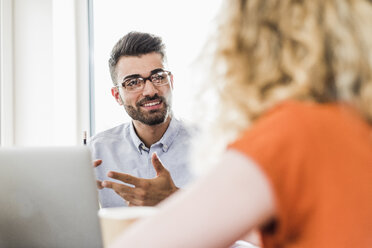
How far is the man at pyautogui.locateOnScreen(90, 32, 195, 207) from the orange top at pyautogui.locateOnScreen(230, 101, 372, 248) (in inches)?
56.1

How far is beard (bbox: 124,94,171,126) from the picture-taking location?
1.96m

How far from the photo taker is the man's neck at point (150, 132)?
2.02 m

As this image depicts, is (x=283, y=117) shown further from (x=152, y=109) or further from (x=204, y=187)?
(x=152, y=109)

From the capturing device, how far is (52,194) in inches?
37.0

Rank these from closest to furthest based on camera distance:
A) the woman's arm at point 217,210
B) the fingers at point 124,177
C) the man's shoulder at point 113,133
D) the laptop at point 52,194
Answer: the woman's arm at point 217,210
the laptop at point 52,194
the fingers at point 124,177
the man's shoulder at point 113,133

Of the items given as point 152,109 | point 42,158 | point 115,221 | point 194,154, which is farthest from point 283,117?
point 152,109

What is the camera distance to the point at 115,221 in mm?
635

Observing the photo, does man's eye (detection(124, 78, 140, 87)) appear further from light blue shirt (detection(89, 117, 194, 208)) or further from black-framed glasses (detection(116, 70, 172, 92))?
light blue shirt (detection(89, 117, 194, 208))

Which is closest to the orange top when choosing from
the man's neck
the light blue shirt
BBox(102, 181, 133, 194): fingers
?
BBox(102, 181, 133, 194): fingers

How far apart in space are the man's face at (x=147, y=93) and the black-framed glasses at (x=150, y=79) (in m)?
0.01

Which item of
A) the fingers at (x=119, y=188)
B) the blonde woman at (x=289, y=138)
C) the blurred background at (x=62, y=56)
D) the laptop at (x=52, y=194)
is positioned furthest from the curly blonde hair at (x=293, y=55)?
the blurred background at (x=62, y=56)

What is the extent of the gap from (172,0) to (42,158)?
196 cm

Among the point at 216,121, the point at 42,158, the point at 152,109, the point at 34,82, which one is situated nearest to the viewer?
the point at 216,121

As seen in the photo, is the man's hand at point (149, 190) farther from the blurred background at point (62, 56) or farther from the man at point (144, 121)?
the blurred background at point (62, 56)
